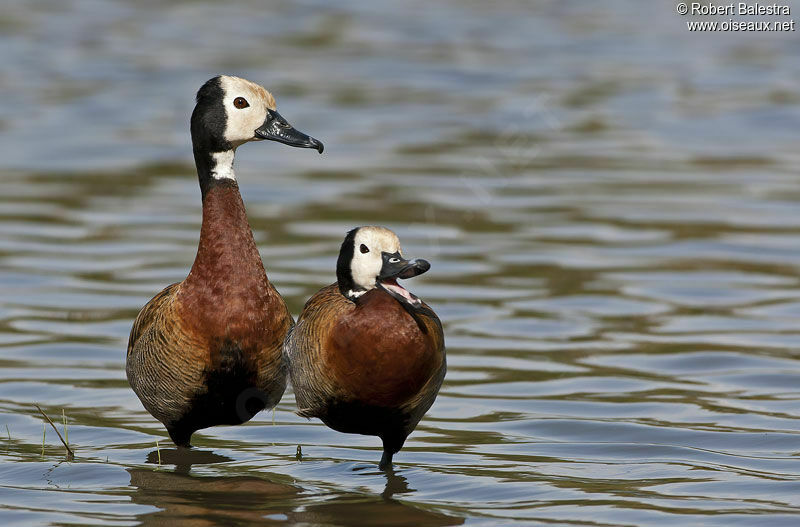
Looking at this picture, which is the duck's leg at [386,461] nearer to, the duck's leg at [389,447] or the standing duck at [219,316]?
the duck's leg at [389,447]

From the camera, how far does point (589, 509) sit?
6988mm

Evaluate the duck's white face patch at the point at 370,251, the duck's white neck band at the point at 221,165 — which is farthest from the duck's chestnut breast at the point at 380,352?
the duck's white neck band at the point at 221,165

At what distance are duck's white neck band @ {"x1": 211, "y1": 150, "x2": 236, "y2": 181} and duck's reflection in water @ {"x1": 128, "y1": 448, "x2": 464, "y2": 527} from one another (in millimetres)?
1651

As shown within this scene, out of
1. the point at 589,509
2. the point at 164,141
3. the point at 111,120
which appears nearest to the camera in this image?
the point at 589,509

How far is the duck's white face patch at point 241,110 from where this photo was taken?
7.90 m

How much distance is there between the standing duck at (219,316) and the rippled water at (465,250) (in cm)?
42

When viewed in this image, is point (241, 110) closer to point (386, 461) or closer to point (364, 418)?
point (364, 418)

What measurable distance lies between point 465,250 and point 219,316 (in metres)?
6.00

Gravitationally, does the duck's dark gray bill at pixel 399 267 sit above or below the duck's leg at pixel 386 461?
above

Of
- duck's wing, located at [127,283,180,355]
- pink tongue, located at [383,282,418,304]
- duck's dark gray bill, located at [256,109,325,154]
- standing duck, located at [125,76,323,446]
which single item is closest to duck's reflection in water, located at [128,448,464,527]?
standing duck, located at [125,76,323,446]

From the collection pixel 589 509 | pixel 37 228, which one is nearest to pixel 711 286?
pixel 589 509

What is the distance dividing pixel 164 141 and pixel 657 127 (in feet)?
20.8

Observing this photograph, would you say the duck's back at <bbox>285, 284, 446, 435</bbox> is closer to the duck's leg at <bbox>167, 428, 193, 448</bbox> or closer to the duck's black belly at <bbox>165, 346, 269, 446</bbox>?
the duck's black belly at <bbox>165, 346, 269, 446</bbox>

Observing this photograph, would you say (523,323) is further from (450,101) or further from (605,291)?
(450,101)
